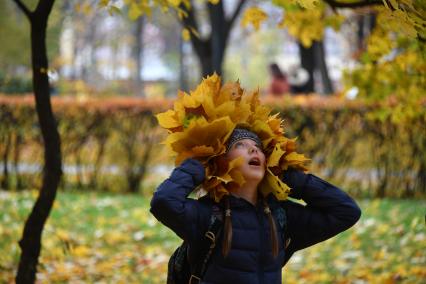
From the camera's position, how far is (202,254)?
2.72 metres

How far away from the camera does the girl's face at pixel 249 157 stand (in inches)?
106

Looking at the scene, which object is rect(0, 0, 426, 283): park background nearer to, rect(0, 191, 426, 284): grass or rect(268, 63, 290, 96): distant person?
rect(0, 191, 426, 284): grass

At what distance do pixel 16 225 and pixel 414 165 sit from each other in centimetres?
537

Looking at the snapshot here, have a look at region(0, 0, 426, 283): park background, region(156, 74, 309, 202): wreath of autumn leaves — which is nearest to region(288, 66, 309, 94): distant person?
region(0, 0, 426, 283): park background

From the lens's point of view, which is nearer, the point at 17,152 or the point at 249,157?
the point at 249,157

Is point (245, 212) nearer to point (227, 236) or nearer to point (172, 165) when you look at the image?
point (227, 236)

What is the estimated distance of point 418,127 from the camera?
9.09 meters

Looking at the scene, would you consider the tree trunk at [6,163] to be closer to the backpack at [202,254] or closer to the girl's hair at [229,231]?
the backpack at [202,254]

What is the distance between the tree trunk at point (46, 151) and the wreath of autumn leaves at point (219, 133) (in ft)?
6.21

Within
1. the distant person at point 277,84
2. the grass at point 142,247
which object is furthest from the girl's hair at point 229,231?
the distant person at point 277,84

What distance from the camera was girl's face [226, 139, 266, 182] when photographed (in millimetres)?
2705

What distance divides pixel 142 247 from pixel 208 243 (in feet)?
15.8

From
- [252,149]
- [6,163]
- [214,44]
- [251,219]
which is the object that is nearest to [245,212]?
[251,219]

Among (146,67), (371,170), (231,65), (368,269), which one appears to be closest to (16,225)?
(368,269)
